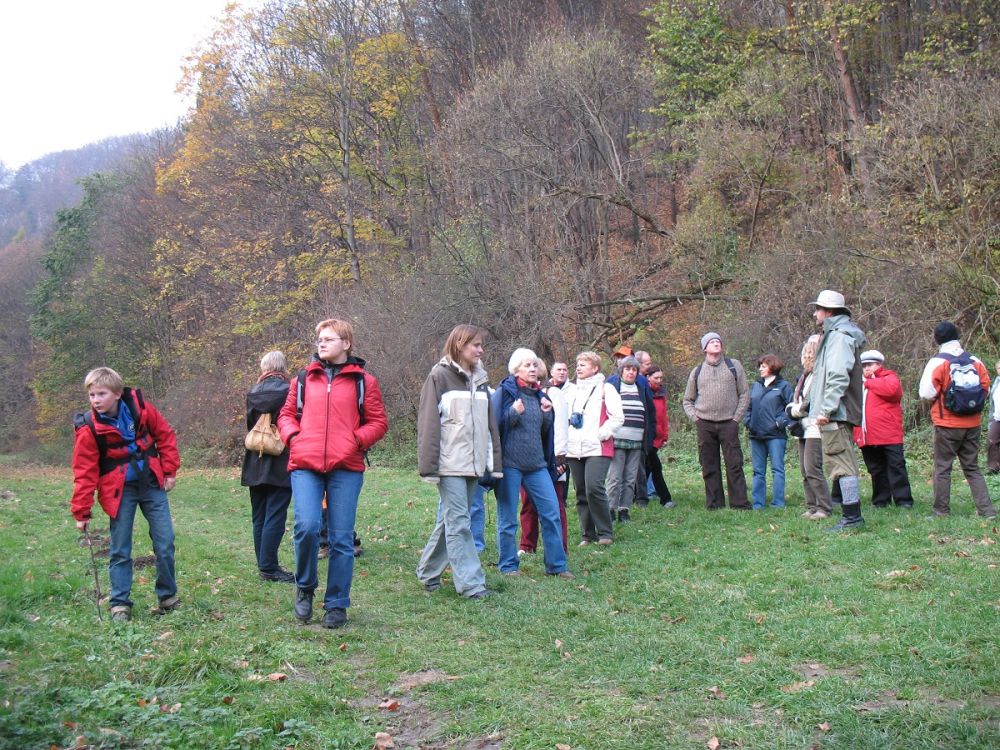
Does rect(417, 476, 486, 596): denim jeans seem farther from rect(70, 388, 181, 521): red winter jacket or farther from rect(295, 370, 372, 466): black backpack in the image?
rect(70, 388, 181, 521): red winter jacket

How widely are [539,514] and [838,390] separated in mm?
3138

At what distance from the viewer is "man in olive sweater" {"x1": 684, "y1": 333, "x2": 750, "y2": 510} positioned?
11.1 meters

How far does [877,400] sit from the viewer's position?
10008mm

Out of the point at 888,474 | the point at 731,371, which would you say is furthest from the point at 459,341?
the point at 888,474

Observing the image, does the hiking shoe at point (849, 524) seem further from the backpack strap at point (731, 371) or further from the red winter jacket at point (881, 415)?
the backpack strap at point (731, 371)

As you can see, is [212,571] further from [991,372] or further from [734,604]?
[991,372]

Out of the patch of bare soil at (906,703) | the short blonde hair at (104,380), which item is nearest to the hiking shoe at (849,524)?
the patch of bare soil at (906,703)

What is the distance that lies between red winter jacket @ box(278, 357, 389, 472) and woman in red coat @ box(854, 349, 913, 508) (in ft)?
19.3

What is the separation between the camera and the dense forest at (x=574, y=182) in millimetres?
16734

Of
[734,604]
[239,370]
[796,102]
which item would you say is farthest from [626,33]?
[734,604]

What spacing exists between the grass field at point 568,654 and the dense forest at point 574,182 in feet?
30.4

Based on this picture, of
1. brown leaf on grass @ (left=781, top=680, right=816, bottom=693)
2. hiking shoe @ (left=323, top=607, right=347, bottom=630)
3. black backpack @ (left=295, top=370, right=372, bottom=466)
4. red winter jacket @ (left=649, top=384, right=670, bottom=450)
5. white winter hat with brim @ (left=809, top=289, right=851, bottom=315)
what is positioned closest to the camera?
brown leaf on grass @ (left=781, top=680, right=816, bottom=693)

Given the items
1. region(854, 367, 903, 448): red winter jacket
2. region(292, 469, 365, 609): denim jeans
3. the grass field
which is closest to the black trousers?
region(854, 367, 903, 448): red winter jacket

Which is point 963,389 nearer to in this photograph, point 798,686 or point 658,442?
point 658,442
